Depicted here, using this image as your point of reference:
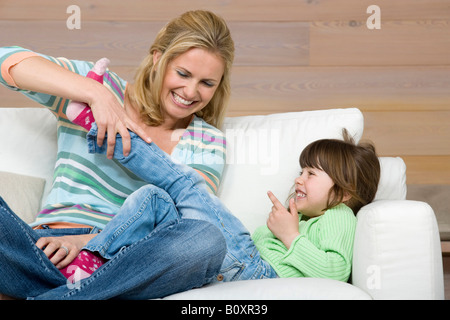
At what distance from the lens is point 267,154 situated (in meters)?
1.72

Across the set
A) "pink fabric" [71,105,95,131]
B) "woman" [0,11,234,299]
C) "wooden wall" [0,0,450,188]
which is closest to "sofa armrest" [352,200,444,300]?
"woman" [0,11,234,299]

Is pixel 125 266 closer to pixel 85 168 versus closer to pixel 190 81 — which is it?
pixel 85 168

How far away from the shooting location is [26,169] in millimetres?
1709

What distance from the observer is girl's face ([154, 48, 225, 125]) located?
61.5 inches

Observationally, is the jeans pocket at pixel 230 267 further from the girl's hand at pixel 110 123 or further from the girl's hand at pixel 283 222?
the girl's hand at pixel 110 123

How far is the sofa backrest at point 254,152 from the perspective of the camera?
167 centimetres

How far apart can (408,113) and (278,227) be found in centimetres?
119

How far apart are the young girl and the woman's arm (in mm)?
27

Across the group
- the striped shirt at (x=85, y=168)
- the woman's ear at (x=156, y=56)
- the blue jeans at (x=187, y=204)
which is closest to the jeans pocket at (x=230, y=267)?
the blue jeans at (x=187, y=204)

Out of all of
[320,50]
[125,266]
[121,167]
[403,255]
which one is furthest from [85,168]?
[320,50]

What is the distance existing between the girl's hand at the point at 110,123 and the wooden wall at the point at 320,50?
3.46 feet

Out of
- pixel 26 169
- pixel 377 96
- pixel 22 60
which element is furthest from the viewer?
pixel 377 96
